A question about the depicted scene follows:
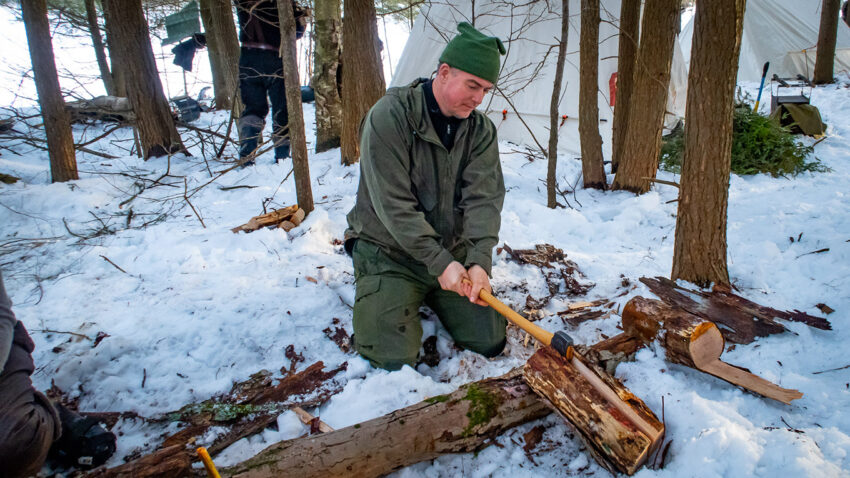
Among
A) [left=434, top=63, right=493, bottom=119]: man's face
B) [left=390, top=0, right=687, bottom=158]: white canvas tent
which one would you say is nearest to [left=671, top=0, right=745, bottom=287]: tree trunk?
[left=434, top=63, right=493, bottom=119]: man's face

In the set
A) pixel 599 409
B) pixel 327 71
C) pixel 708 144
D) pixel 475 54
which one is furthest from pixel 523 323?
pixel 327 71

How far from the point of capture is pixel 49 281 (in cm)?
309

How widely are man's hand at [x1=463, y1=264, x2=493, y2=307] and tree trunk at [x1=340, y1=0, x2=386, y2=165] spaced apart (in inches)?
138

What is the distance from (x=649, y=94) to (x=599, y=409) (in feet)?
14.0

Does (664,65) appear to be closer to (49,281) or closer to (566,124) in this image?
(566,124)

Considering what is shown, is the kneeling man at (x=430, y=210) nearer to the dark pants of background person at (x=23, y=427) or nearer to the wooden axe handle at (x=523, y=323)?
the wooden axe handle at (x=523, y=323)

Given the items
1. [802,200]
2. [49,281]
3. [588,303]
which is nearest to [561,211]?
[588,303]

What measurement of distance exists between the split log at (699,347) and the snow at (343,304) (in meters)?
0.06

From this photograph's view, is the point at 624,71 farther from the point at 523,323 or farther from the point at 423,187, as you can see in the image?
the point at 523,323

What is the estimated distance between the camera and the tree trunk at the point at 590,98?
4.92m

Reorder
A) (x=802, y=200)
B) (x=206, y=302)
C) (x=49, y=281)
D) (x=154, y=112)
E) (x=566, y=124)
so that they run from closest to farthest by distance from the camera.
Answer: (x=206, y=302), (x=49, y=281), (x=802, y=200), (x=154, y=112), (x=566, y=124)

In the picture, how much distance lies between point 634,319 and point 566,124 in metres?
5.74

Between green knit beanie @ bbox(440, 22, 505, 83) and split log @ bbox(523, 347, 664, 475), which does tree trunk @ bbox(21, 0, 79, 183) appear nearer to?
green knit beanie @ bbox(440, 22, 505, 83)

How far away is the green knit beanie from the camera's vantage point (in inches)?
86.1
